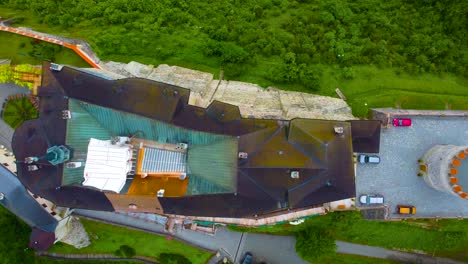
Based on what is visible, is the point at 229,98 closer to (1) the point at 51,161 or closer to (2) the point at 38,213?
(1) the point at 51,161

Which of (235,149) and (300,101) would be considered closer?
(235,149)

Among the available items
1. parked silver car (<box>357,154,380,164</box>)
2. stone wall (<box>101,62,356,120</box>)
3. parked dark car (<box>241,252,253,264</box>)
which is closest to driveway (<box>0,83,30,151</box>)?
stone wall (<box>101,62,356,120</box>)

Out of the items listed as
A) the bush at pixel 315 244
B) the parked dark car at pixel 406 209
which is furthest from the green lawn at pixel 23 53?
the parked dark car at pixel 406 209

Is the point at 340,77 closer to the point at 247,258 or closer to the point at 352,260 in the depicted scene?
the point at 352,260

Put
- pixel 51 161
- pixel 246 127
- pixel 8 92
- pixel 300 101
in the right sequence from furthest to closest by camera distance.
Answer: pixel 8 92 → pixel 300 101 → pixel 246 127 → pixel 51 161

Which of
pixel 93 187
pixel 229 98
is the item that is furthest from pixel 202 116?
pixel 93 187

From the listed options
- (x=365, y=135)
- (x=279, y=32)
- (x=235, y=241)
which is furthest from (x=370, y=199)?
(x=279, y=32)

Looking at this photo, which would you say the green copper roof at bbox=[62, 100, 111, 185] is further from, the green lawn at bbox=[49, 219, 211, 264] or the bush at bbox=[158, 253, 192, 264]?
the bush at bbox=[158, 253, 192, 264]
